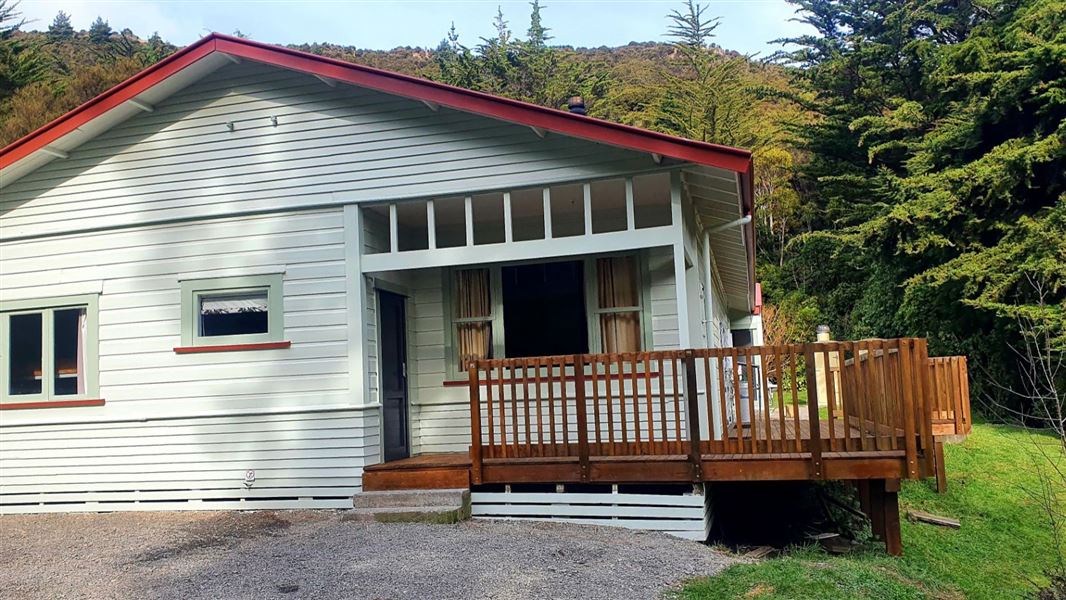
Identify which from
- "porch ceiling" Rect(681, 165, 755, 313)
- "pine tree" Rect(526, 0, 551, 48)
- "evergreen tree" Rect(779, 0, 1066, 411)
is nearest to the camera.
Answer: "porch ceiling" Rect(681, 165, 755, 313)

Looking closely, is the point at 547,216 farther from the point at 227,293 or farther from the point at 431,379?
the point at 227,293

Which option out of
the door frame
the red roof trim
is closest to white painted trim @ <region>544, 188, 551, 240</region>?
the red roof trim

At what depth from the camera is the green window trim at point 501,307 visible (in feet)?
26.1

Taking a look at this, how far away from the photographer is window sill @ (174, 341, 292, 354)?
7.80 metres

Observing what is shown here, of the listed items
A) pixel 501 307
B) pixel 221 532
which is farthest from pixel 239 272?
pixel 501 307

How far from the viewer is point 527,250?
729 centimetres

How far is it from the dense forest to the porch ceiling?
3.14 m

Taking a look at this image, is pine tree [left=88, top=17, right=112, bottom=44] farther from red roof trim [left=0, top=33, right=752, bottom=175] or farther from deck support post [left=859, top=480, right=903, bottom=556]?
deck support post [left=859, top=480, right=903, bottom=556]

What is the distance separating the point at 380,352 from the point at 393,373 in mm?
420

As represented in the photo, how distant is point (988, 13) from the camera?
21.2m

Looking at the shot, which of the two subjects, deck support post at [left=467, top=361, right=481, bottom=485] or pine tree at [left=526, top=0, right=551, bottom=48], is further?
pine tree at [left=526, top=0, right=551, bottom=48]

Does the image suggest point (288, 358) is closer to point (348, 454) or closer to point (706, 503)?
point (348, 454)

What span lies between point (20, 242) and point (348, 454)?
4661 mm

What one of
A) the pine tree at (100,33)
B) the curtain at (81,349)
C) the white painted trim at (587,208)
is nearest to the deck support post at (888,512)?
the white painted trim at (587,208)
